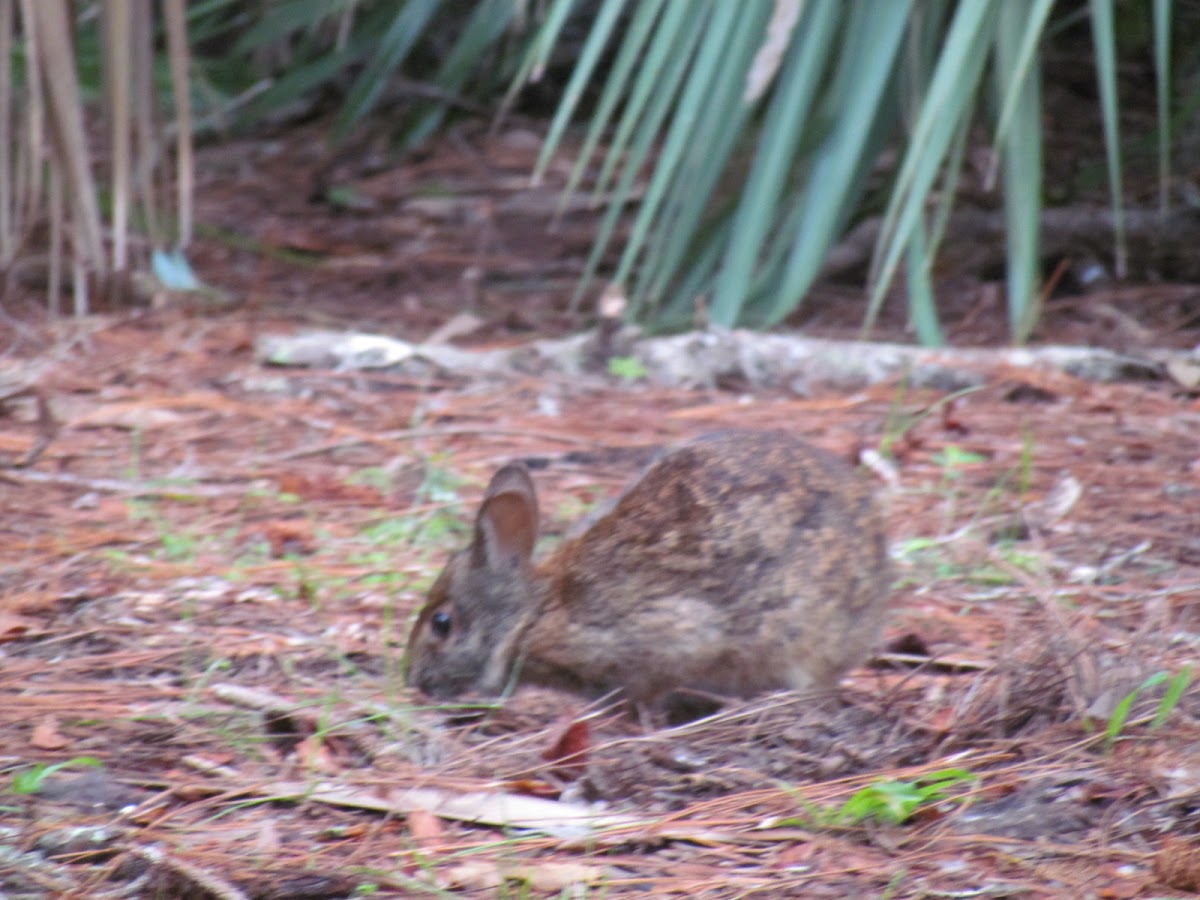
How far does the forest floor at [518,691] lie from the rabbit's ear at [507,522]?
9.7 inches

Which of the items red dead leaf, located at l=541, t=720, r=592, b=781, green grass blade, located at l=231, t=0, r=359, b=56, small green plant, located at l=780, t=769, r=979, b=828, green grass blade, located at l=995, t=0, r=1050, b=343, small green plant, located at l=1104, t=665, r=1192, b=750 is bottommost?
red dead leaf, located at l=541, t=720, r=592, b=781

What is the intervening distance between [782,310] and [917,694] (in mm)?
2207

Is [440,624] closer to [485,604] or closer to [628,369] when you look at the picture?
[485,604]

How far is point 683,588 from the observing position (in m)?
3.11

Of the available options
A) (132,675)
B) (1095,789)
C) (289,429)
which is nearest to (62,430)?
(289,429)

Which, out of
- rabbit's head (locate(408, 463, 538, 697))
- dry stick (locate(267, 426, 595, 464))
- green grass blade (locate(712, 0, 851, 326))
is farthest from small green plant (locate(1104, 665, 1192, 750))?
green grass blade (locate(712, 0, 851, 326))

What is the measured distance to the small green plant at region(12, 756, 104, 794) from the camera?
2.36 meters

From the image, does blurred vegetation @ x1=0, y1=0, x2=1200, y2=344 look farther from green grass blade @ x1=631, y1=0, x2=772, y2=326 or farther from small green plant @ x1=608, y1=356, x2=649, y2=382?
small green plant @ x1=608, y1=356, x2=649, y2=382

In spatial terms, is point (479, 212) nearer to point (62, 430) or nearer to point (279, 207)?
point (279, 207)

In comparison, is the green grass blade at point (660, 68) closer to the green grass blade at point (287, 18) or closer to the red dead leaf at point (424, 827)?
the green grass blade at point (287, 18)

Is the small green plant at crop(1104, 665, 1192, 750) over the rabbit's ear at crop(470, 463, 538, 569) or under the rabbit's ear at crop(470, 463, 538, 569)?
under

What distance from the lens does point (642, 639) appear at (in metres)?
3.12

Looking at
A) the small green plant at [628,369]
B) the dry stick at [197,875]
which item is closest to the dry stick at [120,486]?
the small green plant at [628,369]

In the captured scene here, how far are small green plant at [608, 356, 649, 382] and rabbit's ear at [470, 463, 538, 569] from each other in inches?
73.4
